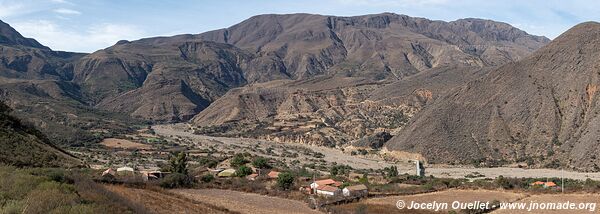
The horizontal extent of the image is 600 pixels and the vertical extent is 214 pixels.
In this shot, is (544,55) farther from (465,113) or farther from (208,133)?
(208,133)

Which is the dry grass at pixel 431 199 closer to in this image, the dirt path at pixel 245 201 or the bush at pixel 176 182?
the dirt path at pixel 245 201

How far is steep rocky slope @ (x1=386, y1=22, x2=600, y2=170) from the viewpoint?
83250 millimetres

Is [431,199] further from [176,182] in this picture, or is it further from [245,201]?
[176,182]

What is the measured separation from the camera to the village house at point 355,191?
37.7 metres

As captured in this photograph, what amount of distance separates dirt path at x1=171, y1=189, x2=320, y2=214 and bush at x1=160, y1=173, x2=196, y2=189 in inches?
39.8

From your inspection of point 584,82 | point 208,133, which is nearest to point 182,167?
point 584,82

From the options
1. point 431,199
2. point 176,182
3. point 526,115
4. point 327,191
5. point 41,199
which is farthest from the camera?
point 526,115

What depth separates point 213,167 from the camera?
64438 mm

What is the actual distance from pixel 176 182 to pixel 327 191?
1109 centimetres

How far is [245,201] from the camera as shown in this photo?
3009 cm

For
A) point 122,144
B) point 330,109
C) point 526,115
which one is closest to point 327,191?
point 526,115

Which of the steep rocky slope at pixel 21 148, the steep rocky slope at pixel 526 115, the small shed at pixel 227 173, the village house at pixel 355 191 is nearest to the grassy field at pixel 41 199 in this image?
the village house at pixel 355 191

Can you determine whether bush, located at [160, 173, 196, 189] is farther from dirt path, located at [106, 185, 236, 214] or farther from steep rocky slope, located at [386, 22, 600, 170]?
steep rocky slope, located at [386, 22, 600, 170]

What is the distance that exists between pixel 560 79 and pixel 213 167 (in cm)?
6406
